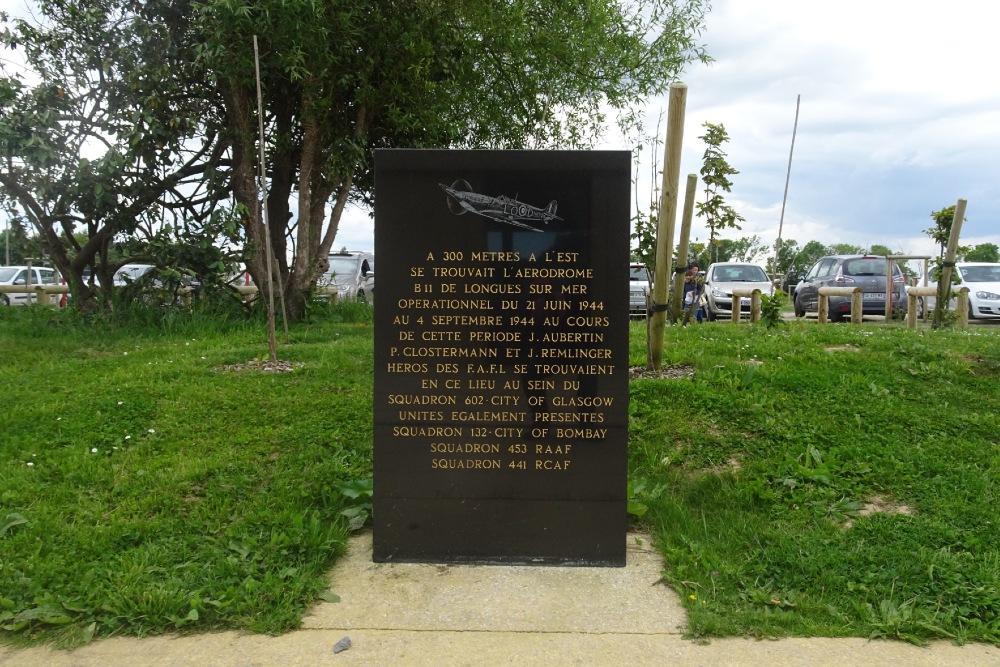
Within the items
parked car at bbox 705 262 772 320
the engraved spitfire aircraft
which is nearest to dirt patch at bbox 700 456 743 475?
the engraved spitfire aircraft

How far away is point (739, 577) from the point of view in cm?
382

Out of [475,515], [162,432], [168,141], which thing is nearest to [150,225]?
[168,141]

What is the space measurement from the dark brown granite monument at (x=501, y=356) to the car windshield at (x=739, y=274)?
1579 centimetres

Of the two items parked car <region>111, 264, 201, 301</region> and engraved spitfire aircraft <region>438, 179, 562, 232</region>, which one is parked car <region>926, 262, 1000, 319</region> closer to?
parked car <region>111, 264, 201, 301</region>

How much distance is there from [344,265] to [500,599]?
53.3ft

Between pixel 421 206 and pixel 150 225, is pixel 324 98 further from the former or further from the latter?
pixel 421 206

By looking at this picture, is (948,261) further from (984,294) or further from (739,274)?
(739,274)

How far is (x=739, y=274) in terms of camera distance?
19.3 m

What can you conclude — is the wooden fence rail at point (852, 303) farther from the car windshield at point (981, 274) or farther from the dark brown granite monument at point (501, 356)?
the dark brown granite monument at point (501, 356)

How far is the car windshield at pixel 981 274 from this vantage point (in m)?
17.3

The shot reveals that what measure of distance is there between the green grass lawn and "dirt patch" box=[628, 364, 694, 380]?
153mm

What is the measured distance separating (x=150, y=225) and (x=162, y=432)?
18.1 feet

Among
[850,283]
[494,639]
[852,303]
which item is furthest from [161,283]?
[850,283]

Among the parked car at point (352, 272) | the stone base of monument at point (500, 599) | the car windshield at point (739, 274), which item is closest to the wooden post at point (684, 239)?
the stone base of monument at point (500, 599)
